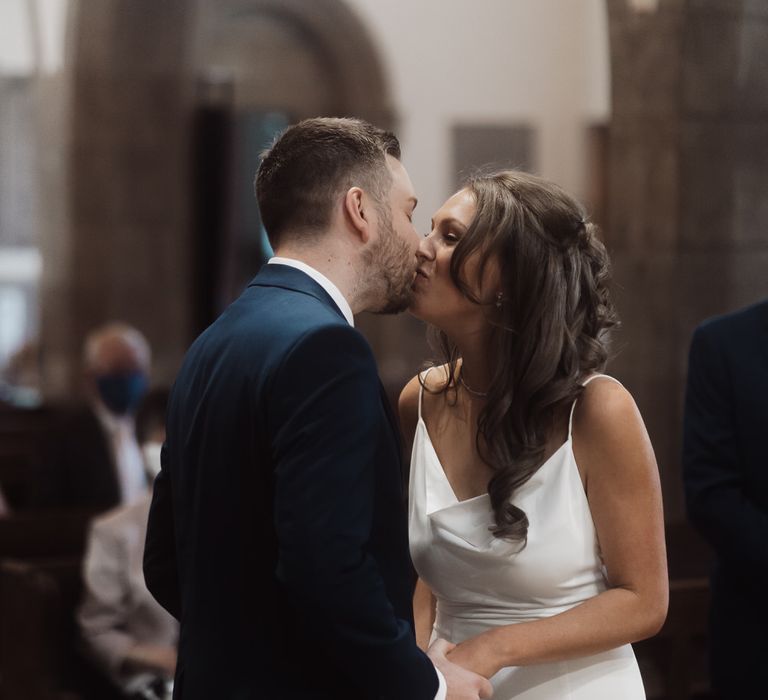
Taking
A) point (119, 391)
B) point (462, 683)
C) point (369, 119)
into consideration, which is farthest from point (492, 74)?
point (462, 683)

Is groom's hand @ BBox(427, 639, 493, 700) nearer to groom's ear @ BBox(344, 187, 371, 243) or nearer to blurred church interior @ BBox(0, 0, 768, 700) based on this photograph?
groom's ear @ BBox(344, 187, 371, 243)

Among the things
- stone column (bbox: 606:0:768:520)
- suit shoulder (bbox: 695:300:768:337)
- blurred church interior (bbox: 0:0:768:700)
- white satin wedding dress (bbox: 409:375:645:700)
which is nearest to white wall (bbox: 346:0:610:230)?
blurred church interior (bbox: 0:0:768:700)

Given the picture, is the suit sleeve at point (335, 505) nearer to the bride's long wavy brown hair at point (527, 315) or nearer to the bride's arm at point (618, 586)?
the bride's arm at point (618, 586)

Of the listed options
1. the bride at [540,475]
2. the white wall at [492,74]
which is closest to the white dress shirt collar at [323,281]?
the bride at [540,475]

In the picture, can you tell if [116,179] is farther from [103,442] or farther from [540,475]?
[540,475]

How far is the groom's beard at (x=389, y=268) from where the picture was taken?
221 cm

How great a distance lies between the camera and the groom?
6.32 ft

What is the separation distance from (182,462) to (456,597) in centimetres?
76

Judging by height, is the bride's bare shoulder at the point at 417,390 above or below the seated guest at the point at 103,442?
above

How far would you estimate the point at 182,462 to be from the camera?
2.15 metres

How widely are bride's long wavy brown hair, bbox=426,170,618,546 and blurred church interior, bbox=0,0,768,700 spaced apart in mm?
873

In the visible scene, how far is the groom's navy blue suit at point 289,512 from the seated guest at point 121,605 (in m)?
2.44

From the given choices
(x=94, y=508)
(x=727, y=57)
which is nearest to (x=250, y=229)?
(x=94, y=508)

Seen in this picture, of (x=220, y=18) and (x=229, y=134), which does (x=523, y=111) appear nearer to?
(x=229, y=134)
